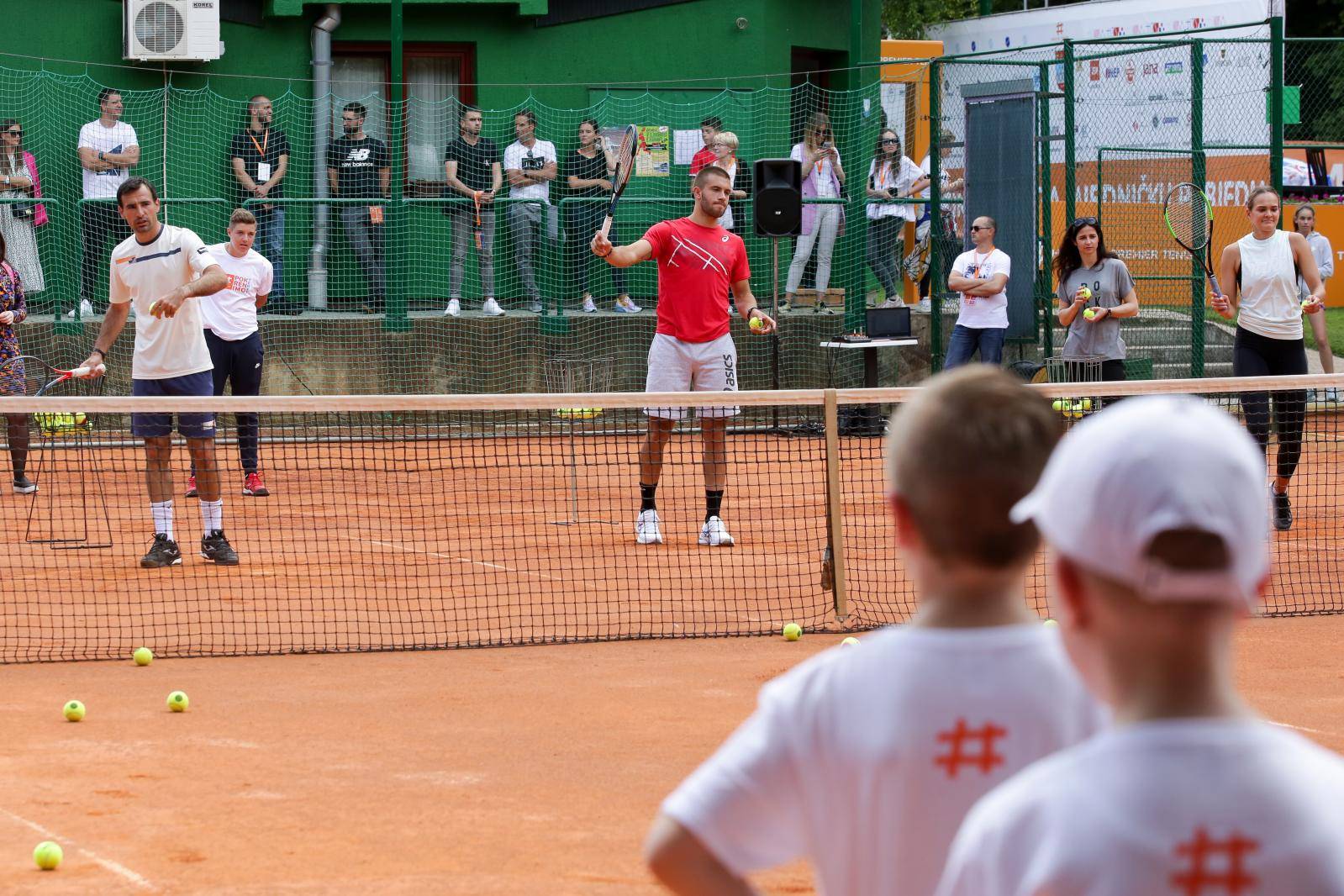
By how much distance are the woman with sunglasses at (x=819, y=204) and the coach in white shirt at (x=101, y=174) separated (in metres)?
6.79

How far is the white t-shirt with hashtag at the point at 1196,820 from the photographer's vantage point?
1.46 metres

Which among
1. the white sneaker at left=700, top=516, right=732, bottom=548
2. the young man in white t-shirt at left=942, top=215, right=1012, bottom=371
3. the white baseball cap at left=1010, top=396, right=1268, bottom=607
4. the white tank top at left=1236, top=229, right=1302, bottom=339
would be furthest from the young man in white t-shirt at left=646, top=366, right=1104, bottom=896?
the young man in white t-shirt at left=942, top=215, right=1012, bottom=371

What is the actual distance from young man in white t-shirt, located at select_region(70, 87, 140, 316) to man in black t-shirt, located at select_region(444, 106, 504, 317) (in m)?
3.12

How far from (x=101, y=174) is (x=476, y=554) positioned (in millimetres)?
8321

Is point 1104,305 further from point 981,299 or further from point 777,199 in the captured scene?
point 777,199

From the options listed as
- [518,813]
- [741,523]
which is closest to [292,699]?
[518,813]

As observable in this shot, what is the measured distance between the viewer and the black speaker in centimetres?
1480

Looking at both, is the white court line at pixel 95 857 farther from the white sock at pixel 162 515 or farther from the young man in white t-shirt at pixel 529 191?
the young man in white t-shirt at pixel 529 191

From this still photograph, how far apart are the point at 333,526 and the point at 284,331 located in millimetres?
6086

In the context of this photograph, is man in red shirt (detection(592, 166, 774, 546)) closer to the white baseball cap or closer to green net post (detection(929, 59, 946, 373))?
green net post (detection(929, 59, 946, 373))

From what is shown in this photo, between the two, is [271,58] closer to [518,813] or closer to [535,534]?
[535,534]

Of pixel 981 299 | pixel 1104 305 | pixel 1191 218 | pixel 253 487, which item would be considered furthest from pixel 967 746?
pixel 1191 218

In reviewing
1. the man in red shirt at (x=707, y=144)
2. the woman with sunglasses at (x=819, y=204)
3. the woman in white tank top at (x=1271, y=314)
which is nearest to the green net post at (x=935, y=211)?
the woman with sunglasses at (x=819, y=204)

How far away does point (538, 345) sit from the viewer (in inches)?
700
